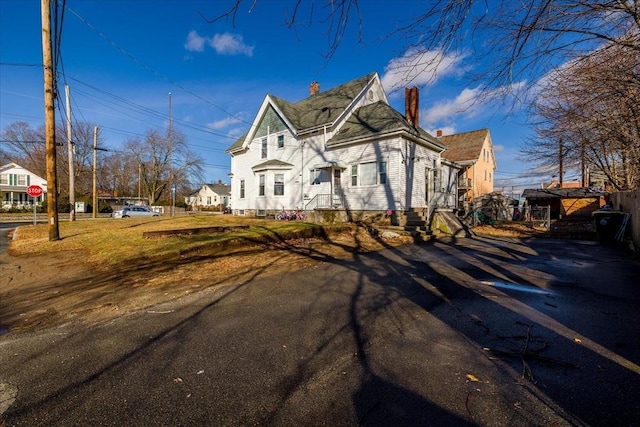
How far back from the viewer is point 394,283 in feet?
19.9

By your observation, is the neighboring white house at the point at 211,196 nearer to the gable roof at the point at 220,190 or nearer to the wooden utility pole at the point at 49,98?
the gable roof at the point at 220,190

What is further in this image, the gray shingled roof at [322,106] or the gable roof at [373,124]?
the gray shingled roof at [322,106]

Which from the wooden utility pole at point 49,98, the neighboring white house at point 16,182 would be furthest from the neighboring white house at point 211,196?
the wooden utility pole at point 49,98

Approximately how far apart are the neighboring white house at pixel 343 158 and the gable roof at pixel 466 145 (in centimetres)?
1139

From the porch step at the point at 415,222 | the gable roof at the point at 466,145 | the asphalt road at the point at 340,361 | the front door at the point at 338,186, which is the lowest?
the asphalt road at the point at 340,361

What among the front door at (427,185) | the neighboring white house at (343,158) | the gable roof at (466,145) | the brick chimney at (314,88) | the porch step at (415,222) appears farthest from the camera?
the gable roof at (466,145)

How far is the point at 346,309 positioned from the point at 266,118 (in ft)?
67.8

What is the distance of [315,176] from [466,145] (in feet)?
75.9

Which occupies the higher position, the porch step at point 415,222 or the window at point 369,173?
the window at point 369,173

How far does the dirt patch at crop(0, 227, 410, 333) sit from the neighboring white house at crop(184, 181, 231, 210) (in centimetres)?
7170

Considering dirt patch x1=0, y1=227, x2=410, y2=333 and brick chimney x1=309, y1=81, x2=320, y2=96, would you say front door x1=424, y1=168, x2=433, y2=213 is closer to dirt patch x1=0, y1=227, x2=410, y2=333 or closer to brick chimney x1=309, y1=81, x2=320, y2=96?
dirt patch x1=0, y1=227, x2=410, y2=333

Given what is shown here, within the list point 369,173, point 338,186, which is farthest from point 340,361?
point 338,186

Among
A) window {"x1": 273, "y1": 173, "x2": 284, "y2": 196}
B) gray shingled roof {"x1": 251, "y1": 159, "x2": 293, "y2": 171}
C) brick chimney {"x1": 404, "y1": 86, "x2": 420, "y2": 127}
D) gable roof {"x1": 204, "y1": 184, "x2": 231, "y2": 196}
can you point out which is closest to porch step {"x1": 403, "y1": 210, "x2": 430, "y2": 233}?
brick chimney {"x1": 404, "y1": 86, "x2": 420, "y2": 127}

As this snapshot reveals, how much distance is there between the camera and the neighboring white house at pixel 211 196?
265ft
